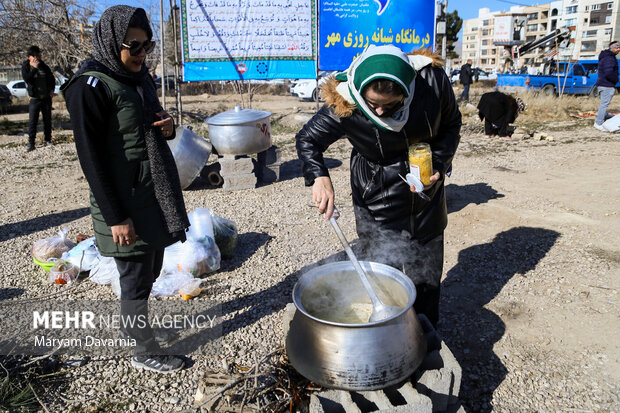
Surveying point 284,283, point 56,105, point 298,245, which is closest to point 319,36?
point 298,245

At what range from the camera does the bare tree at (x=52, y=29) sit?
13047 millimetres

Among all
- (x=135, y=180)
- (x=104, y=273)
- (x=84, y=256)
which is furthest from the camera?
(x=84, y=256)

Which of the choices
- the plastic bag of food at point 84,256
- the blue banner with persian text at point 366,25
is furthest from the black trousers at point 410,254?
the blue banner with persian text at point 366,25

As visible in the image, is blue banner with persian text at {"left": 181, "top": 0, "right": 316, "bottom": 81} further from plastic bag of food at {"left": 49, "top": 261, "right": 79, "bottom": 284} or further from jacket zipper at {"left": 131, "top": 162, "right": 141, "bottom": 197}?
jacket zipper at {"left": 131, "top": 162, "right": 141, "bottom": 197}

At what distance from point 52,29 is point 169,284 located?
13.5m

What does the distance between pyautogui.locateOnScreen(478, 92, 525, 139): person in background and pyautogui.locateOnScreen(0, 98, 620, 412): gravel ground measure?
234 cm

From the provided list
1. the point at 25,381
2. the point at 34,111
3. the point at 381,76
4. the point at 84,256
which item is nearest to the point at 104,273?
the point at 84,256

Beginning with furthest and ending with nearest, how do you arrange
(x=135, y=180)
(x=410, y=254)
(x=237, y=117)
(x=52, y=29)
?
(x=52, y=29)
(x=237, y=117)
(x=410, y=254)
(x=135, y=180)

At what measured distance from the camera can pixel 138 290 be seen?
2254 millimetres

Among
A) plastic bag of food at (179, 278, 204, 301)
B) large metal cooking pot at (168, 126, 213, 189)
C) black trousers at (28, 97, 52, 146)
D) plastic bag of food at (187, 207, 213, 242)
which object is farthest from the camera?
black trousers at (28, 97, 52, 146)

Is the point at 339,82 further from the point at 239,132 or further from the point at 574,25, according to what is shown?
the point at 574,25

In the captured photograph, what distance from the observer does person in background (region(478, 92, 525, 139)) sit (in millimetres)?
8984

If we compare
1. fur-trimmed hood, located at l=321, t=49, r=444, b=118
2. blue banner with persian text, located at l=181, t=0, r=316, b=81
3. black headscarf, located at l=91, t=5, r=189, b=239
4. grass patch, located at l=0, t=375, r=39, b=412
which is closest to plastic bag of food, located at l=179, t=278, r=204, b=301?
black headscarf, located at l=91, t=5, r=189, b=239

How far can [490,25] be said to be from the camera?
83.2 metres
